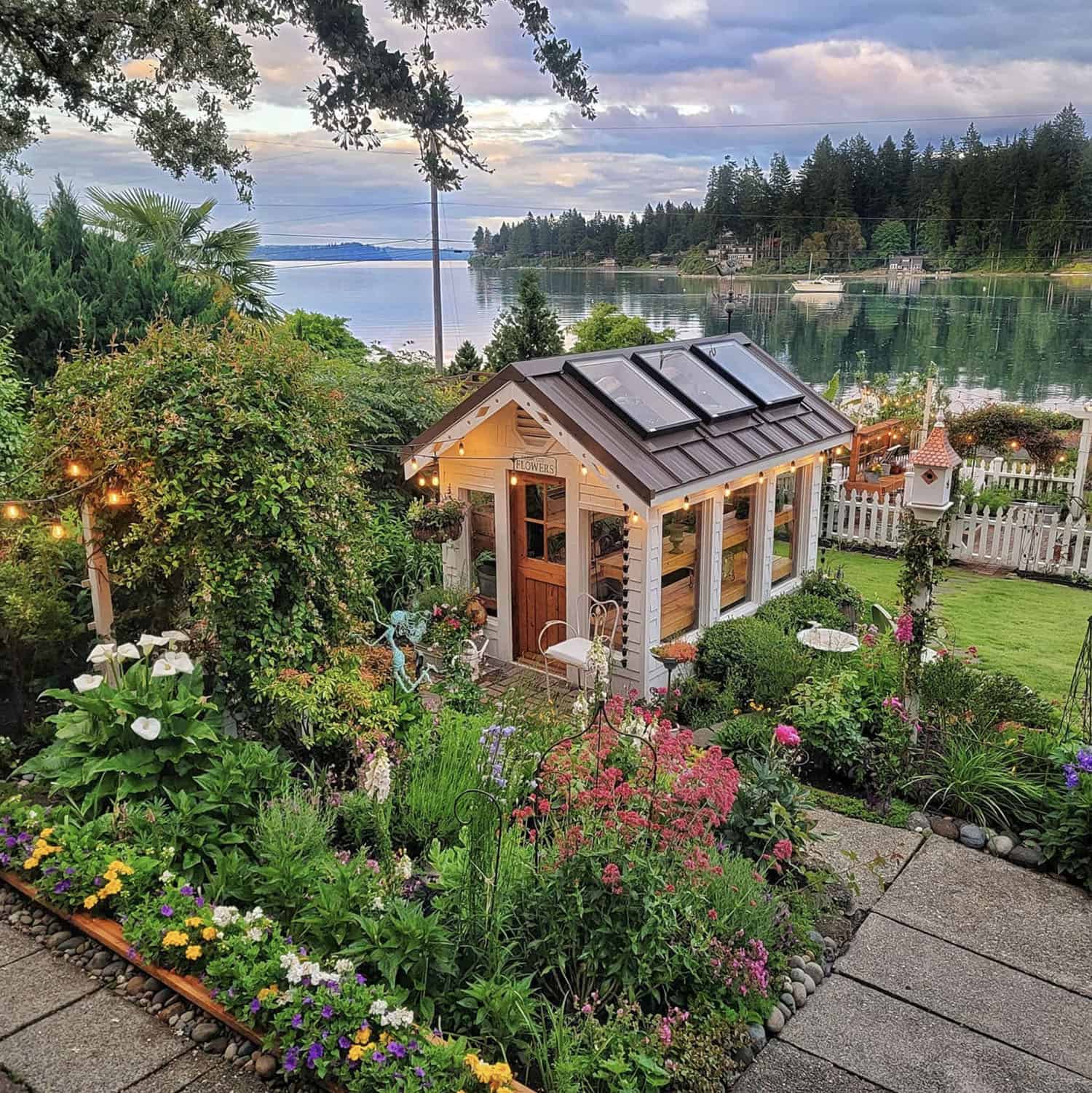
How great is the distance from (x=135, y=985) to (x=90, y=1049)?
0.35 m

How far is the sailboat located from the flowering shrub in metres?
24.8

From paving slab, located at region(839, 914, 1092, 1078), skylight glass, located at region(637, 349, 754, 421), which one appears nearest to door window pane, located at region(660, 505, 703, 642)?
skylight glass, located at region(637, 349, 754, 421)

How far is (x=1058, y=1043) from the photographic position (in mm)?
3854

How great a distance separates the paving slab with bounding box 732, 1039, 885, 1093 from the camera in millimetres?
3578

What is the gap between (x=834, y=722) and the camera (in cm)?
622

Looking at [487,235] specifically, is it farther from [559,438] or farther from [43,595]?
[43,595]

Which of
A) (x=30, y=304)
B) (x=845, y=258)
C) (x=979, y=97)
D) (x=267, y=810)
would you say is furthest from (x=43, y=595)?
(x=979, y=97)

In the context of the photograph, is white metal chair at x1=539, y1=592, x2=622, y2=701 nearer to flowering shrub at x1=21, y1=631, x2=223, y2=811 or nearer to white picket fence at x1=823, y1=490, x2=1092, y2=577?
flowering shrub at x1=21, y1=631, x2=223, y2=811

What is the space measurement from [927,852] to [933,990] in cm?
134

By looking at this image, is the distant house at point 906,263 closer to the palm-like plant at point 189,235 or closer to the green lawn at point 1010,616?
the green lawn at point 1010,616

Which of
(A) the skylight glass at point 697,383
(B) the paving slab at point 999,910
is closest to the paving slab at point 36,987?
(B) the paving slab at point 999,910

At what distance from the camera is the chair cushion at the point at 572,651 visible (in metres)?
7.36

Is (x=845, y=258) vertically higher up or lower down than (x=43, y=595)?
higher up

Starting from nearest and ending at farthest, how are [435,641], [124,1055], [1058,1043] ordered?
1. [124,1055]
2. [1058,1043]
3. [435,641]
